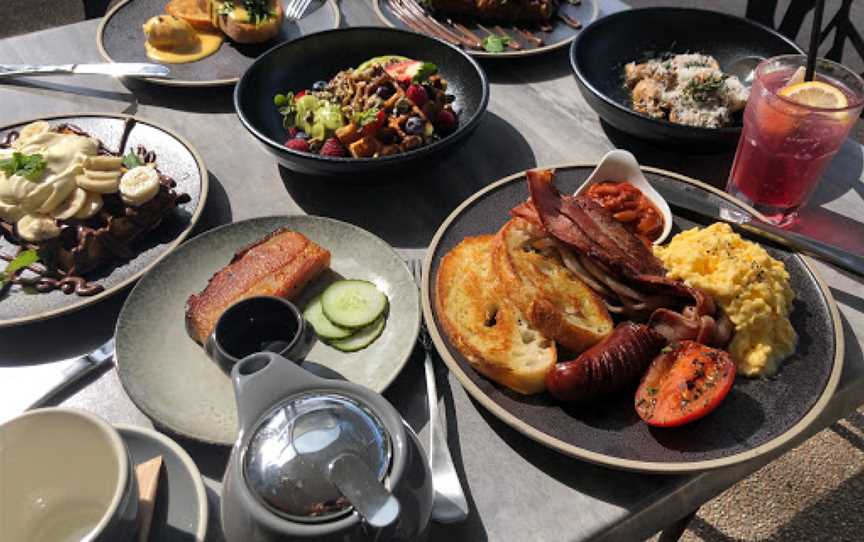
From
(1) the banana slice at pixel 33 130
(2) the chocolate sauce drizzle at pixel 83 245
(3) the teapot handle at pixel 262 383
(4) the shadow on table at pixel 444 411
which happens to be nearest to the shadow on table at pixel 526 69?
(2) the chocolate sauce drizzle at pixel 83 245

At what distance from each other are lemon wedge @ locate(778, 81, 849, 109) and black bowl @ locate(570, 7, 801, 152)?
0.55m

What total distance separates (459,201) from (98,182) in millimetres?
1086

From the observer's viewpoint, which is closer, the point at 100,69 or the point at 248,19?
the point at 100,69

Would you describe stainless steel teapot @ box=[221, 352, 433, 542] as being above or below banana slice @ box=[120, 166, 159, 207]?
above

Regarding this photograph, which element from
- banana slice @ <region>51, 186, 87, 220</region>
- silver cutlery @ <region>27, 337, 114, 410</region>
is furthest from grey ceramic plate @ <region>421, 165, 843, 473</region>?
banana slice @ <region>51, 186, 87, 220</region>

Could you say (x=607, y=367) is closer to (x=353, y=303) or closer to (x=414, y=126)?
(x=353, y=303)

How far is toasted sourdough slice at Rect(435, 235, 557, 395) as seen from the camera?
1.38m

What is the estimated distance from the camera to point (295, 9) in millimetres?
2910

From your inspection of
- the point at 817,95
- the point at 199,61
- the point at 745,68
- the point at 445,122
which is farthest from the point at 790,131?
the point at 199,61

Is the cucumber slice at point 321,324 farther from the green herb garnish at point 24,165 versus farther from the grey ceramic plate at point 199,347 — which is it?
the green herb garnish at point 24,165

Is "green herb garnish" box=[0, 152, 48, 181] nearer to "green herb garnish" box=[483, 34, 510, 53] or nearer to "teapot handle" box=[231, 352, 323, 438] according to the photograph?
"teapot handle" box=[231, 352, 323, 438]

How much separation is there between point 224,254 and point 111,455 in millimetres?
819

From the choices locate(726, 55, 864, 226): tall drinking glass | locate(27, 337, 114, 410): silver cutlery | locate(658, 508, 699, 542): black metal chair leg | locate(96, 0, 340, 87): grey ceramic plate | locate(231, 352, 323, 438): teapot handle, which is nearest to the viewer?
locate(231, 352, 323, 438): teapot handle

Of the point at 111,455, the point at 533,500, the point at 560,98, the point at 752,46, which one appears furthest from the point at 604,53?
the point at 111,455
